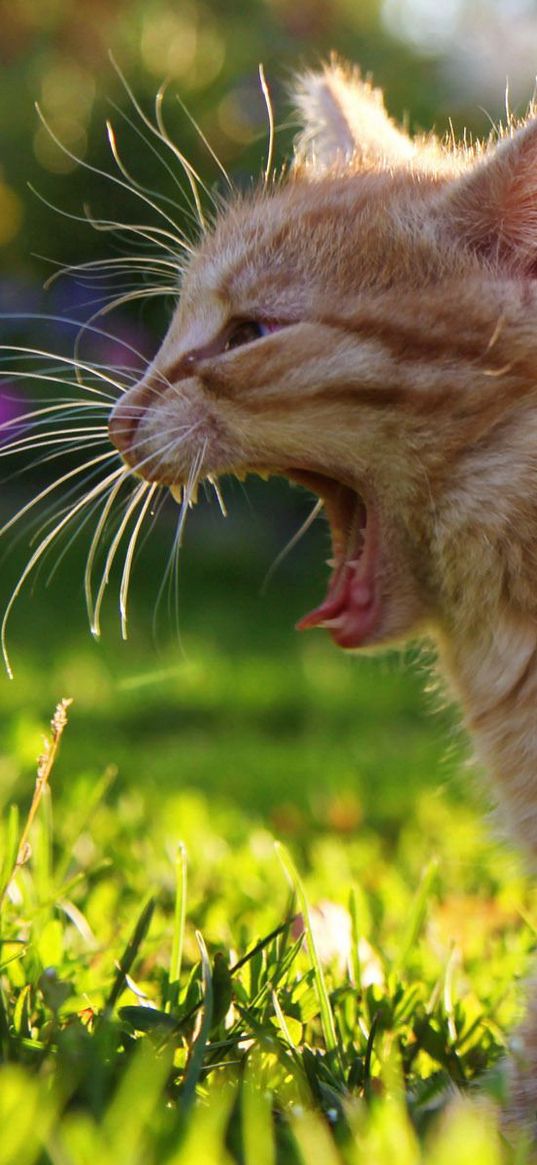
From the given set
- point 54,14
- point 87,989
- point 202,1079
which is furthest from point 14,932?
point 54,14

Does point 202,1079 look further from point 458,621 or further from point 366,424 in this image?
point 366,424

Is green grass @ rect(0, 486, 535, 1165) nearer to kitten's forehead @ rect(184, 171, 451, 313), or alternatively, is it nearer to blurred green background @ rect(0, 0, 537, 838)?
blurred green background @ rect(0, 0, 537, 838)

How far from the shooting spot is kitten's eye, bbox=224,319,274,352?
162 centimetres

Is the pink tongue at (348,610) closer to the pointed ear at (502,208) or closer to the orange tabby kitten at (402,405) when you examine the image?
the orange tabby kitten at (402,405)

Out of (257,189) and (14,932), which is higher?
(257,189)

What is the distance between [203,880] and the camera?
2.13 meters

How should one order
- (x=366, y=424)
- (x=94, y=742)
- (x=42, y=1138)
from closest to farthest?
1. (x=42, y=1138)
2. (x=366, y=424)
3. (x=94, y=742)

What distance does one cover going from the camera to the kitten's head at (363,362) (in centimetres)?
149

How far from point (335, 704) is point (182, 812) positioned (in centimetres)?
142

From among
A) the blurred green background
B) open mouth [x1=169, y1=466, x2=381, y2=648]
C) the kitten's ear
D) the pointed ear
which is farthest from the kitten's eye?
the blurred green background

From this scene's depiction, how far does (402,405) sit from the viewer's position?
1486mm

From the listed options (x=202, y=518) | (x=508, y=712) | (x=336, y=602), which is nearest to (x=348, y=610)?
(x=336, y=602)

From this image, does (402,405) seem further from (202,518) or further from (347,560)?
(202,518)

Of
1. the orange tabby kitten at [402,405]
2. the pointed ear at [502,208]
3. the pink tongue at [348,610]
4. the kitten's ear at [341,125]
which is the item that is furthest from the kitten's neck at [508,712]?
the kitten's ear at [341,125]
